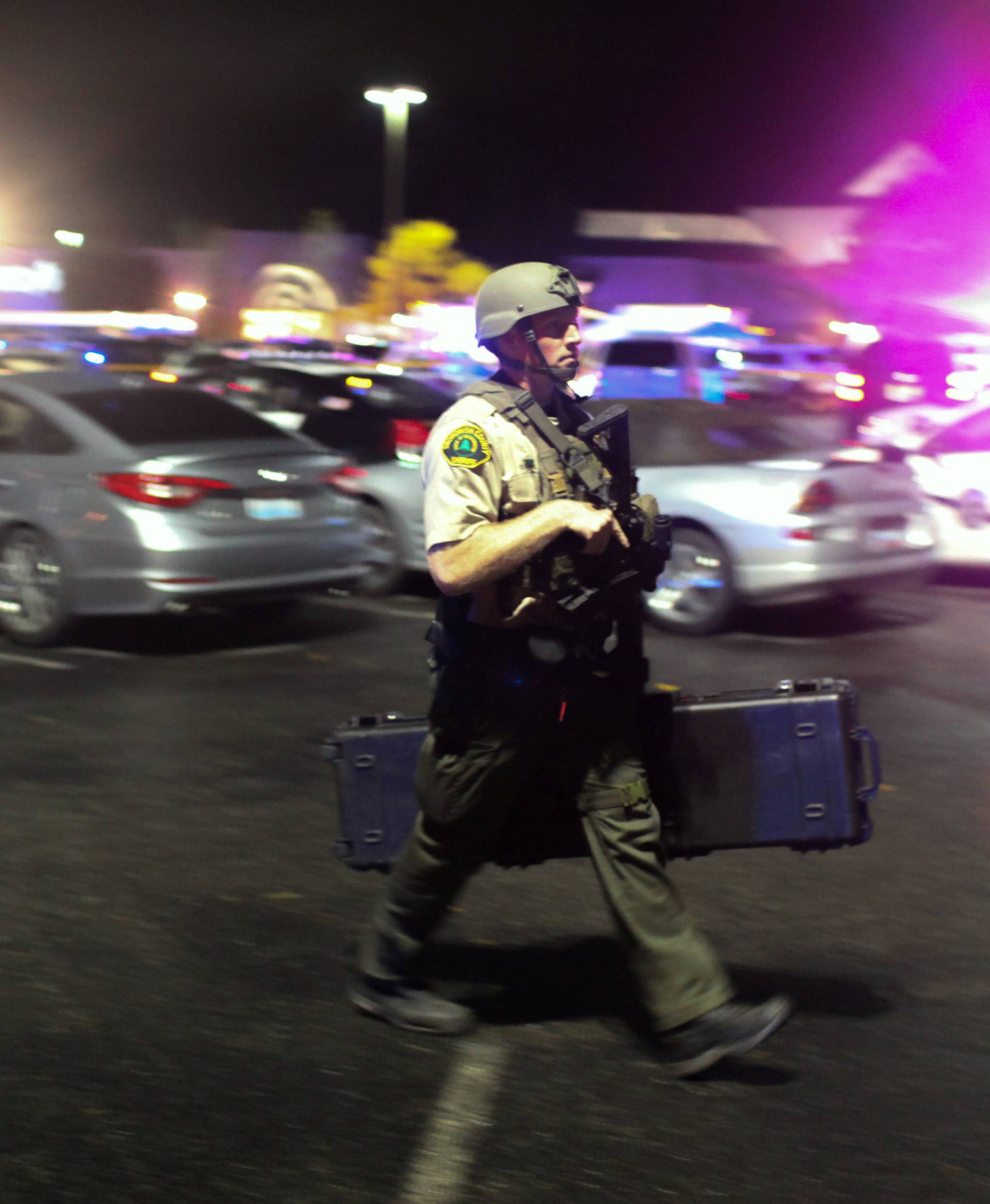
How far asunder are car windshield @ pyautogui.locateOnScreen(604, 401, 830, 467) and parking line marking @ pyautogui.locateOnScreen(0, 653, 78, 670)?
3.85 m

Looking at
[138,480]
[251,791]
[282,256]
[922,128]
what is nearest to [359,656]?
[138,480]

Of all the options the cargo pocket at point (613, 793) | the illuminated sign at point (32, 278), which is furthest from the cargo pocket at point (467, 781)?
the illuminated sign at point (32, 278)

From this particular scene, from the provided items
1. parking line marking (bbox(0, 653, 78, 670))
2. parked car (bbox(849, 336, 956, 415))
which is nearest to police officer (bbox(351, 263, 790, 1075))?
parking line marking (bbox(0, 653, 78, 670))

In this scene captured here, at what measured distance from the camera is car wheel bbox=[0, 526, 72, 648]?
9406mm

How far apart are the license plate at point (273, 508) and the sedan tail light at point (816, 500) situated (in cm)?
304

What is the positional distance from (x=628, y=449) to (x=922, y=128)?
6704 centimetres

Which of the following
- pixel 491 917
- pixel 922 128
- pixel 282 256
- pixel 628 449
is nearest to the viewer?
pixel 628 449

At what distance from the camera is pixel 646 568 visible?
3.86 m

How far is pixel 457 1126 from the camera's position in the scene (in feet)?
11.7

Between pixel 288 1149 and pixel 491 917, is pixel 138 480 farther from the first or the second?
pixel 288 1149

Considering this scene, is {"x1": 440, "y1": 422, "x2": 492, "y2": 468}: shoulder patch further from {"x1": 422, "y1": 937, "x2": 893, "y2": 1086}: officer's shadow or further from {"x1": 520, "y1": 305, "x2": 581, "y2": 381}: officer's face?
{"x1": 422, "y1": 937, "x2": 893, "y2": 1086}: officer's shadow

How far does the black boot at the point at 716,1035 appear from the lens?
3.77 meters

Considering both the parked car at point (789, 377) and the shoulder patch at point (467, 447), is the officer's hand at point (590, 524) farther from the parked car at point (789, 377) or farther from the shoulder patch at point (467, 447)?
the parked car at point (789, 377)

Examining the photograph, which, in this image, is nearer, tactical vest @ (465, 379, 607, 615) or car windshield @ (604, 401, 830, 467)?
tactical vest @ (465, 379, 607, 615)
